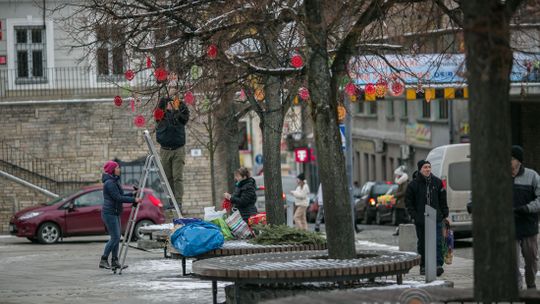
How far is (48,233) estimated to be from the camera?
33125 mm

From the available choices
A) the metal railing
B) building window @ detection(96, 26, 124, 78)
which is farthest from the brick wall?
building window @ detection(96, 26, 124, 78)

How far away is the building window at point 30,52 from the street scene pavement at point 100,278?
660 inches

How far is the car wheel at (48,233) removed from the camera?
3303 centimetres

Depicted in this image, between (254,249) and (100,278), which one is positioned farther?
(100,278)

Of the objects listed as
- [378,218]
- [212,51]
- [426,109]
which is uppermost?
[426,109]

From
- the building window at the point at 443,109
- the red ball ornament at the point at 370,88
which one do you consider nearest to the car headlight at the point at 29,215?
the red ball ornament at the point at 370,88

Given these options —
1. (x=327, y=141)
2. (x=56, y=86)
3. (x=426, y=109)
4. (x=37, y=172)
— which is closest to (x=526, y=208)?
(x=327, y=141)

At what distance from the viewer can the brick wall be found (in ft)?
140

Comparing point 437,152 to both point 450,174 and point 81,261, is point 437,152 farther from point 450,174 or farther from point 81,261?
point 81,261

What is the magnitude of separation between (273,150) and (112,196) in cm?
286

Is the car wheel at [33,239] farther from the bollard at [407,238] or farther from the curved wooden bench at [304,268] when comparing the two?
the curved wooden bench at [304,268]

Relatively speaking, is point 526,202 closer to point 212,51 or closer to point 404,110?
point 212,51

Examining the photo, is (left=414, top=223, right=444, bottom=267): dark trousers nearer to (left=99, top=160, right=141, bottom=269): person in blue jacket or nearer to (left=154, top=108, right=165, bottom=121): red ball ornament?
(left=99, top=160, right=141, bottom=269): person in blue jacket

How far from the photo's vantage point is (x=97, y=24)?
1836 centimetres
